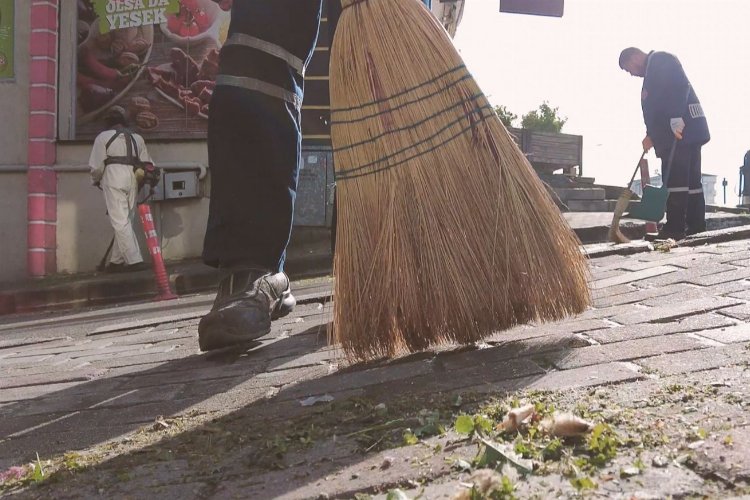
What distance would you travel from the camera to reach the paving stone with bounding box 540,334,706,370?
1789 mm

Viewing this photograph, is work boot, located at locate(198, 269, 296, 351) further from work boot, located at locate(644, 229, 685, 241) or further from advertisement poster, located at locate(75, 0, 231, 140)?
advertisement poster, located at locate(75, 0, 231, 140)

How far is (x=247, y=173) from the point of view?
7.65 ft

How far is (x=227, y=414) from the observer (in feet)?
5.69

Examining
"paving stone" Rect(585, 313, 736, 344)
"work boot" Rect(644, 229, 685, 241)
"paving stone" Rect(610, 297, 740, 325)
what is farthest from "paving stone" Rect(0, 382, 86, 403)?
"work boot" Rect(644, 229, 685, 241)

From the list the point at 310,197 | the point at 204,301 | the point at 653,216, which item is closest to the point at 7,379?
the point at 204,301

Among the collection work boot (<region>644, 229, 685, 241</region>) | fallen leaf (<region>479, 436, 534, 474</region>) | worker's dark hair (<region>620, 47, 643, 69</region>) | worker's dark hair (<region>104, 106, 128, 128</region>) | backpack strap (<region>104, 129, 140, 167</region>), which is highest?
worker's dark hair (<region>620, 47, 643, 69</region>)

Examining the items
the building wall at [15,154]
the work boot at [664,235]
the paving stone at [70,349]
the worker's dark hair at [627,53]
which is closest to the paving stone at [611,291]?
the paving stone at [70,349]

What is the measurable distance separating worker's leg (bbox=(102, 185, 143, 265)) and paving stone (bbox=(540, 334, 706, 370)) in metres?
7.94

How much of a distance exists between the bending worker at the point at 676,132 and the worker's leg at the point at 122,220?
18.9 feet

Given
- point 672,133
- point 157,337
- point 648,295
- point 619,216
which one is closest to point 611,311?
point 648,295

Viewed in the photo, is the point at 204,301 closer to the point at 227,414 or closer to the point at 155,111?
the point at 227,414

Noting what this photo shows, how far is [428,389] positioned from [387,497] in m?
0.65

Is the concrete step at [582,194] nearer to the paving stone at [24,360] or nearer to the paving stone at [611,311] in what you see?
the paving stone at [24,360]

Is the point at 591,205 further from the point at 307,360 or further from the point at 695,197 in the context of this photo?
the point at 307,360
